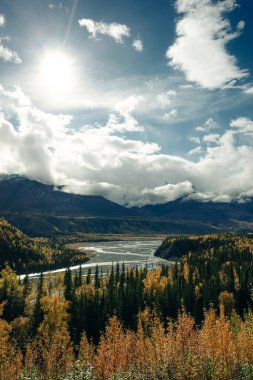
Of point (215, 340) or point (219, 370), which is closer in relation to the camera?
point (219, 370)

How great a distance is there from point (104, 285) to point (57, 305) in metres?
44.7

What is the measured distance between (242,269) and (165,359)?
13879 centimetres

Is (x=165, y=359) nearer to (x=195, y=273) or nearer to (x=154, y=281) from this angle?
(x=154, y=281)

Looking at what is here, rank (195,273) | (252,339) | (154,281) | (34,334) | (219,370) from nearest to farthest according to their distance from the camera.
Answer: (219,370)
(252,339)
(34,334)
(154,281)
(195,273)

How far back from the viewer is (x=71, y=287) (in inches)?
6171

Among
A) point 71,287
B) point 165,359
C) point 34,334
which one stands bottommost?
point 34,334

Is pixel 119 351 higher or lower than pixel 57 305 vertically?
higher

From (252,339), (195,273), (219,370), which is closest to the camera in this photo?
(219,370)

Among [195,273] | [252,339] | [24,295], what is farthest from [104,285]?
[252,339]

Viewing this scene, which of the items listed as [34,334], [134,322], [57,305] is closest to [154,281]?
[134,322]

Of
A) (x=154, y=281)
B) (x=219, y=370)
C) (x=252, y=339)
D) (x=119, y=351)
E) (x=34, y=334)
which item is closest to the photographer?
(x=219, y=370)

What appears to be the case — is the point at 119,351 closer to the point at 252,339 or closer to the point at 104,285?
the point at 252,339

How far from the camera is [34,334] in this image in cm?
12206

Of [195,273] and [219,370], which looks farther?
[195,273]
